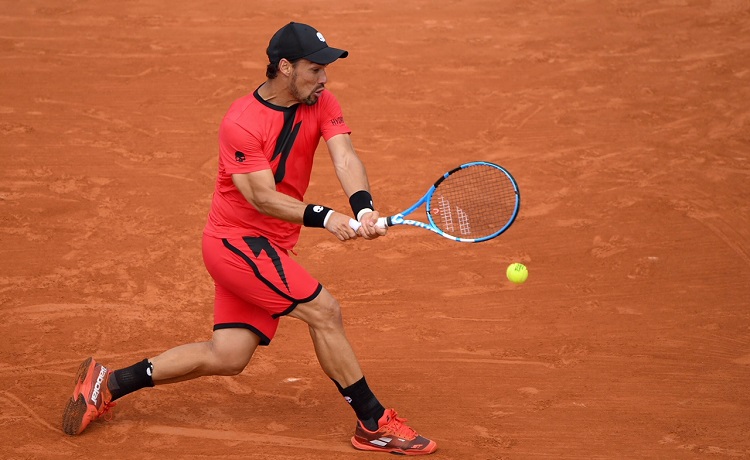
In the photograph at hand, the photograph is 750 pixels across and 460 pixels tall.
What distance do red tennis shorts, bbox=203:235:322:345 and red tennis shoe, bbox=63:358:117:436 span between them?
0.82 metres

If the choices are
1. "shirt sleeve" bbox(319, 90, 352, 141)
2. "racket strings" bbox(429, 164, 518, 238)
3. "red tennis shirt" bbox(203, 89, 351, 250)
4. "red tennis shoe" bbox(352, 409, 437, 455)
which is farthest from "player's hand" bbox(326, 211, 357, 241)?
"red tennis shoe" bbox(352, 409, 437, 455)

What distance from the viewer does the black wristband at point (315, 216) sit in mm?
5250

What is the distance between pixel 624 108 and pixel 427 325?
193 inches

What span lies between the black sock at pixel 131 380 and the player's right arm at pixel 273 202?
1258mm

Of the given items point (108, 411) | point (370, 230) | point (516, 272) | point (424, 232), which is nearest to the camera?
point (370, 230)

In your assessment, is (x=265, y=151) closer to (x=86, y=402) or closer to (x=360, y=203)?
(x=360, y=203)

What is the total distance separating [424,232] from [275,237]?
3.20m

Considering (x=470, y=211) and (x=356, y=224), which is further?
(x=470, y=211)

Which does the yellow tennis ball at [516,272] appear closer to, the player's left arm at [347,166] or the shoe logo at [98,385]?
the player's left arm at [347,166]

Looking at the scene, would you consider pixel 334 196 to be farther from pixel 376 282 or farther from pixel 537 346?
pixel 537 346

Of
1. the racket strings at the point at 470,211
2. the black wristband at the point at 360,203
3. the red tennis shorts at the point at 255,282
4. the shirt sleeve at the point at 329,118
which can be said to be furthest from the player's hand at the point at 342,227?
the racket strings at the point at 470,211

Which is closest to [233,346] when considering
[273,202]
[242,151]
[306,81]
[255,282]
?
[255,282]

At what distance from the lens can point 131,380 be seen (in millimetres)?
5824

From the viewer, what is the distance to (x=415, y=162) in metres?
9.88
